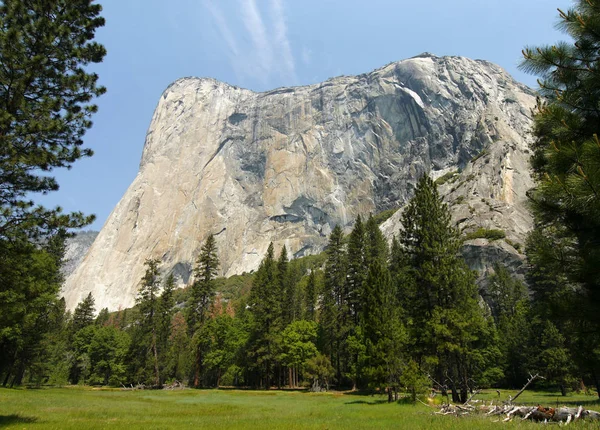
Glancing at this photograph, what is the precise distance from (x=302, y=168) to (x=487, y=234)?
359ft

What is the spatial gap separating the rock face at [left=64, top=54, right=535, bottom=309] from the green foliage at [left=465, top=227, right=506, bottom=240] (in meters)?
74.1

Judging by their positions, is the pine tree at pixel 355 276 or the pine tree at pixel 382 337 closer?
the pine tree at pixel 382 337

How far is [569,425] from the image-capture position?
9766 mm

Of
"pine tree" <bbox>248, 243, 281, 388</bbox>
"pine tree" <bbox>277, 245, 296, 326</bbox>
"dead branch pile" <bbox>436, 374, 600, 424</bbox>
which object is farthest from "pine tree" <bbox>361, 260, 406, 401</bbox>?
"pine tree" <bbox>277, 245, 296, 326</bbox>

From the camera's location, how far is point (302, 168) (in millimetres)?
175125

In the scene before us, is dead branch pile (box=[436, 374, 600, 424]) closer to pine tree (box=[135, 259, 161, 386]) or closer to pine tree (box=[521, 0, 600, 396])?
pine tree (box=[521, 0, 600, 396])

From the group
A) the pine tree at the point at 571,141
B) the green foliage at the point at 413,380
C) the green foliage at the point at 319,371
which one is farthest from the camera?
the green foliage at the point at 319,371

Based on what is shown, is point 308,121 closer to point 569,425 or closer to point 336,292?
point 336,292

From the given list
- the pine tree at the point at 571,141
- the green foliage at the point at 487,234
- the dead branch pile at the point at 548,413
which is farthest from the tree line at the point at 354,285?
the green foliage at the point at 487,234

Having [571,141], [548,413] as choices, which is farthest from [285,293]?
[571,141]

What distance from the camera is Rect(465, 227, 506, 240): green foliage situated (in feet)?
246

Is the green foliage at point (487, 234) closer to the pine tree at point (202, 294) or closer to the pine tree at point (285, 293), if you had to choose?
the pine tree at point (285, 293)

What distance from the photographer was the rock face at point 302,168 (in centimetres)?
15800

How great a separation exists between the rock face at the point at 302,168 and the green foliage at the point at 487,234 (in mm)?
74081
